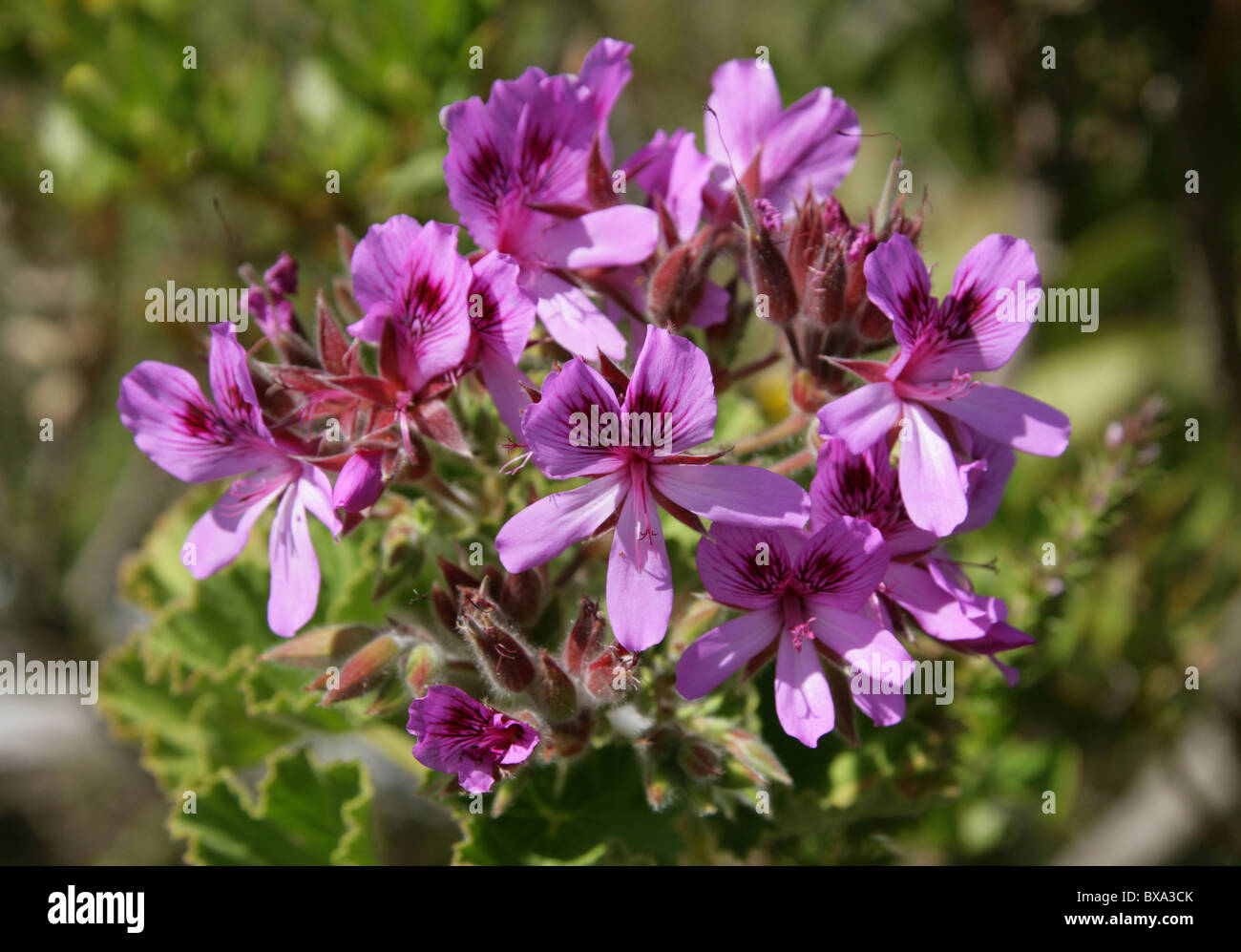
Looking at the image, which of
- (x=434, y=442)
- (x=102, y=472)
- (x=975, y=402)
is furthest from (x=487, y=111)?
(x=102, y=472)

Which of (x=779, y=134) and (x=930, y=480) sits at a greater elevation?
(x=779, y=134)

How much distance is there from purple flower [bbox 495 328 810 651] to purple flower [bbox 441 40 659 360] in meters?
0.13

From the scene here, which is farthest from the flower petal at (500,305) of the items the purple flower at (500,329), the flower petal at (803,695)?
the flower petal at (803,695)

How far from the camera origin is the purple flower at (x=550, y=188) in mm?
1480

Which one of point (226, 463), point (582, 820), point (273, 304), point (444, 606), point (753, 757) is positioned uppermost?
point (273, 304)

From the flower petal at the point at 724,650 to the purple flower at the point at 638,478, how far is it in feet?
0.27

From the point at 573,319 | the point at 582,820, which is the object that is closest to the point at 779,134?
the point at 573,319

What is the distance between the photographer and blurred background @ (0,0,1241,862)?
8.80 feet

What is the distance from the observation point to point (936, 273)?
2330mm

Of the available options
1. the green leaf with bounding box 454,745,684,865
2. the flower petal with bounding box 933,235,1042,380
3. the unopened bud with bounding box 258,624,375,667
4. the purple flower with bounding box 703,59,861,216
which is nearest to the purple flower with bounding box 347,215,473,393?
the unopened bud with bounding box 258,624,375,667

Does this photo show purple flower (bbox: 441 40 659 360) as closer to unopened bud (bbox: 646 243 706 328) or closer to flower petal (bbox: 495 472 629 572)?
unopened bud (bbox: 646 243 706 328)

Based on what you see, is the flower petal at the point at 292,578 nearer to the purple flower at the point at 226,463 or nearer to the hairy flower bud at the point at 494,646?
the purple flower at the point at 226,463

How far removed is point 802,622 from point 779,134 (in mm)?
771

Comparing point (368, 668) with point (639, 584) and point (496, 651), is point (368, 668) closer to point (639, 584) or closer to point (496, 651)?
point (496, 651)
